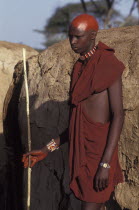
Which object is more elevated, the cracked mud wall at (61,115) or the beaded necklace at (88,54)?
the beaded necklace at (88,54)

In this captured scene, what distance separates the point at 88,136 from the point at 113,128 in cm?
17

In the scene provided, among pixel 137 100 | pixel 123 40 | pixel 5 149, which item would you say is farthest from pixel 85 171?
pixel 5 149

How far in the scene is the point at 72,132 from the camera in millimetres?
3178

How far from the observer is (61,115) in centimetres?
454

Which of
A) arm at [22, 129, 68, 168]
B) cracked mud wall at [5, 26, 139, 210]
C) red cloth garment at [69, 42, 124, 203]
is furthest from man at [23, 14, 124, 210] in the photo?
cracked mud wall at [5, 26, 139, 210]

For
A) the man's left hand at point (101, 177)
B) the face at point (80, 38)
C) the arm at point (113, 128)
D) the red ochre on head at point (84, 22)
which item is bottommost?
the man's left hand at point (101, 177)

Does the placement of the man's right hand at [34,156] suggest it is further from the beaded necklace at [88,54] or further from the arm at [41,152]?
the beaded necklace at [88,54]

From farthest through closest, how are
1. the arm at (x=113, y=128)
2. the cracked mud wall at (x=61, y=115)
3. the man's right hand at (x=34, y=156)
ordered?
the cracked mud wall at (x=61, y=115)
the man's right hand at (x=34, y=156)
the arm at (x=113, y=128)

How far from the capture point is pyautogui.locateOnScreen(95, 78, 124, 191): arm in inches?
119

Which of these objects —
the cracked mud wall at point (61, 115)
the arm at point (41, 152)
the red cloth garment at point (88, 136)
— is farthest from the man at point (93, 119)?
the cracked mud wall at point (61, 115)

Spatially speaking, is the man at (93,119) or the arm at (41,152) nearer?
the man at (93,119)

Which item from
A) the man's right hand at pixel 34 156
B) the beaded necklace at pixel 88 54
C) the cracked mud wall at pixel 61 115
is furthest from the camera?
the cracked mud wall at pixel 61 115

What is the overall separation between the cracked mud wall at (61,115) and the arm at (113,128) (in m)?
0.78

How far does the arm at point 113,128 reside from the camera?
3.03m
